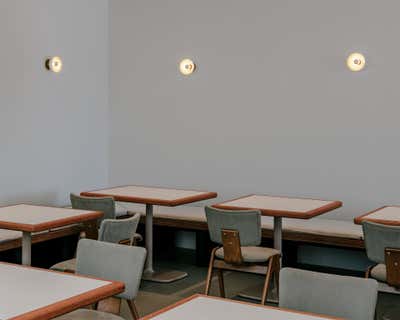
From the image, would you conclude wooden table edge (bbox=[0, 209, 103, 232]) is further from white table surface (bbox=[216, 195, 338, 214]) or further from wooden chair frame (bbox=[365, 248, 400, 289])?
wooden chair frame (bbox=[365, 248, 400, 289])

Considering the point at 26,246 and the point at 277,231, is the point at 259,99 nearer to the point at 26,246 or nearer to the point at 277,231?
the point at 277,231

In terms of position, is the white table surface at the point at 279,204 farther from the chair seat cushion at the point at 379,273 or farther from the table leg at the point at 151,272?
the table leg at the point at 151,272

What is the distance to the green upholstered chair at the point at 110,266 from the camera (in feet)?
10.6

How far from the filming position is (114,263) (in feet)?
10.9

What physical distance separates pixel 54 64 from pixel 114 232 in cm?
272

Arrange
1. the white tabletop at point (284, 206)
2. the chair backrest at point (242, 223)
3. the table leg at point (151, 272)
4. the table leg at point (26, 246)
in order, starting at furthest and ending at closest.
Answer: the table leg at point (151, 272), the white tabletop at point (284, 206), the chair backrest at point (242, 223), the table leg at point (26, 246)

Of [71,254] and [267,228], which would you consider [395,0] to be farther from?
[71,254]

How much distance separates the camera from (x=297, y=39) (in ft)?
20.2

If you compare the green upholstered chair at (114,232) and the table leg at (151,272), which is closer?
the green upholstered chair at (114,232)

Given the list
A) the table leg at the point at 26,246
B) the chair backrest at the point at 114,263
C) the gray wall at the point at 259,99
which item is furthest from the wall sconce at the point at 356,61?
the chair backrest at the point at 114,263

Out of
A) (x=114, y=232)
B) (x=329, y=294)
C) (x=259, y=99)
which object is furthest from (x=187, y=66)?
(x=329, y=294)

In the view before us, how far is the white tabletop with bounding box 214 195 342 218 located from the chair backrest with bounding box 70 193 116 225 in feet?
2.88

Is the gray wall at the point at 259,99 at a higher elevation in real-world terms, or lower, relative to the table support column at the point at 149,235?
higher

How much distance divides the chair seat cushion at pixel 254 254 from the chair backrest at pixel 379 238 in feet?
2.48
